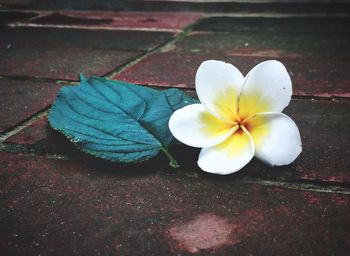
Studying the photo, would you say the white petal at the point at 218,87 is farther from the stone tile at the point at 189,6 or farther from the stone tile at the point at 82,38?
the stone tile at the point at 189,6

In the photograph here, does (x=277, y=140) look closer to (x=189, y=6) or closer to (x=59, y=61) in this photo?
(x=59, y=61)

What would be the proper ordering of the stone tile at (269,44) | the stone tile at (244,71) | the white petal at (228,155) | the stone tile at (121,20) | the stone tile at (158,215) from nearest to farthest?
the stone tile at (158,215), the white petal at (228,155), the stone tile at (244,71), the stone tile at (269,44), the stone tile at (121,20)

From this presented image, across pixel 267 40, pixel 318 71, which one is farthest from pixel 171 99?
pixel 267 40

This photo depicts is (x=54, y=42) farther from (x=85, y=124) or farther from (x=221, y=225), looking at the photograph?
(x=221, y=225)

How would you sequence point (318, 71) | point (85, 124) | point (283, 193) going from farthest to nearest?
point (318, 71)
point (85, 124)
point (283, 193)

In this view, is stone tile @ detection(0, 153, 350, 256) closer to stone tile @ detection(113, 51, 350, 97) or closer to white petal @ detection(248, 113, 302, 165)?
white petal @ detection(248, 113, 302, 165)

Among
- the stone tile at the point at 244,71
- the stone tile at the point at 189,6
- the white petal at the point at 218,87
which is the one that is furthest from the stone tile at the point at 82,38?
the white petal at the point at 218,87
